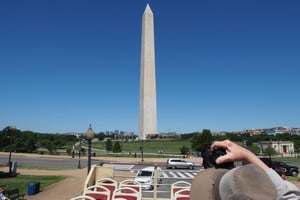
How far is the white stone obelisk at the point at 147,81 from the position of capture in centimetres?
5716

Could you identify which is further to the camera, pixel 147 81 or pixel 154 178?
pixel 147 81

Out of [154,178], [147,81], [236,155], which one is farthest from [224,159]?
[147,81]

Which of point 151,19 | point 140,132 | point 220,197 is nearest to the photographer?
point 220,197

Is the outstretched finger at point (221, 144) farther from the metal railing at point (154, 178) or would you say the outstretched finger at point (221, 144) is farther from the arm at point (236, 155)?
the metal railing at point (154, 178)

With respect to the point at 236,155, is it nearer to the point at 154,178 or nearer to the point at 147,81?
the point at 154,178

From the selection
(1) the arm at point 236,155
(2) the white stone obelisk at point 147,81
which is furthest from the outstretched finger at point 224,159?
(2) the white stone obelisk at point 147,81

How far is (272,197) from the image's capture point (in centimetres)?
99

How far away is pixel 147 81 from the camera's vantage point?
58.9 meters

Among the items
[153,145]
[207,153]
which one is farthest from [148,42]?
[207,153]

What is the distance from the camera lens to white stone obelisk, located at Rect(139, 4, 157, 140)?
57.2 meters

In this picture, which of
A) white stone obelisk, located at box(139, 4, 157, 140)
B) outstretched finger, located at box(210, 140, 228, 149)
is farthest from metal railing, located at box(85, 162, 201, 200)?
white stone obelisk, located at box(139, 4, 157, 140)

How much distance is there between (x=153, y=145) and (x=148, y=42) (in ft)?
110

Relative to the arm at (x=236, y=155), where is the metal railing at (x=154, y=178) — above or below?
below

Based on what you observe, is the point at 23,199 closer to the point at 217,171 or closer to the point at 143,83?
the point at 217,171
